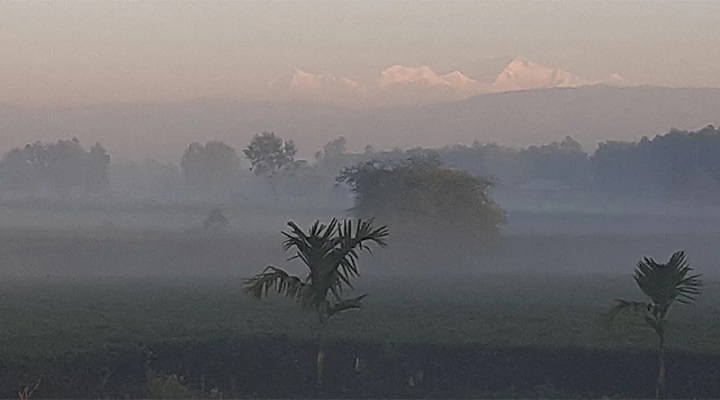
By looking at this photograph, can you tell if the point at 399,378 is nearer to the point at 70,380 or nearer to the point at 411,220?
the point at 70,380

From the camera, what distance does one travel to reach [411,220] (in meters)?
81.8

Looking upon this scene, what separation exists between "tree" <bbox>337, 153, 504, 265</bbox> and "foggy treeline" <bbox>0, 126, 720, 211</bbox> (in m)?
59.0

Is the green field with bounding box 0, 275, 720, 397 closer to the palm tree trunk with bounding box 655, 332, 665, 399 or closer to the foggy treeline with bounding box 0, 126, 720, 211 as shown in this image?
the palm tree trunk with bounding box 655, 332, 665, 399

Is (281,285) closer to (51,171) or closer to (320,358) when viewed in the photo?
(320,358)

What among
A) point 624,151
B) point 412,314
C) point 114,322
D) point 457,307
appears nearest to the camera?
point 114,322

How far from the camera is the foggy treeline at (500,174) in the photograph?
484 feet

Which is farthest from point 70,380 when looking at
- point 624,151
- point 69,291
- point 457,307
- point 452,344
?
point 624,151

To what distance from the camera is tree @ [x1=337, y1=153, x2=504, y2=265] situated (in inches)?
3236

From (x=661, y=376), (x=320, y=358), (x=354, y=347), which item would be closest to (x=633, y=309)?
(x=661, y=376)

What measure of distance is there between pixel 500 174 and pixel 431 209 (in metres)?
114

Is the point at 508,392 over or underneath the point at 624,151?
underneath

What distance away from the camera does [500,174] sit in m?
194

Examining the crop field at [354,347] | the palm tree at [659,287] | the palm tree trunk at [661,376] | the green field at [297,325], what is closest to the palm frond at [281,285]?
the crop field at [354,347]

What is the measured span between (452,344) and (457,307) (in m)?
13.6
